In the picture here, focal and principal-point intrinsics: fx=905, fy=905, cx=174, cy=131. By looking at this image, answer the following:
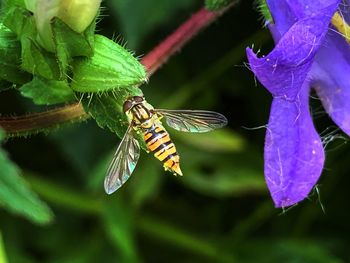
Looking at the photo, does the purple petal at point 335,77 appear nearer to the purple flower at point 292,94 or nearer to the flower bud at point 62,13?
the purple flower at point 292,94

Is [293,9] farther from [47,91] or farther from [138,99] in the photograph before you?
[47,91]

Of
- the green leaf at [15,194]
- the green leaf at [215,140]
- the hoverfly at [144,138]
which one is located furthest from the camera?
the green leaf at [215,140]

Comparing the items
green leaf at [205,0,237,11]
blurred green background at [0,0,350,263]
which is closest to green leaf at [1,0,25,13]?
green leaf at [205,0,237,11]

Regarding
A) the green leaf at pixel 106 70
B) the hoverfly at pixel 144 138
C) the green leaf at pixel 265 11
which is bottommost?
the hoverfly at pixel 144 138

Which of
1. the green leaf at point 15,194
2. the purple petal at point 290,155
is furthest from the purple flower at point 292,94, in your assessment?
the green leaf at point 15,194

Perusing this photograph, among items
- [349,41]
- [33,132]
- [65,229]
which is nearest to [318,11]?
[349,41]

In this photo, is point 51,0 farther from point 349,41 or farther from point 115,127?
point 349,41
